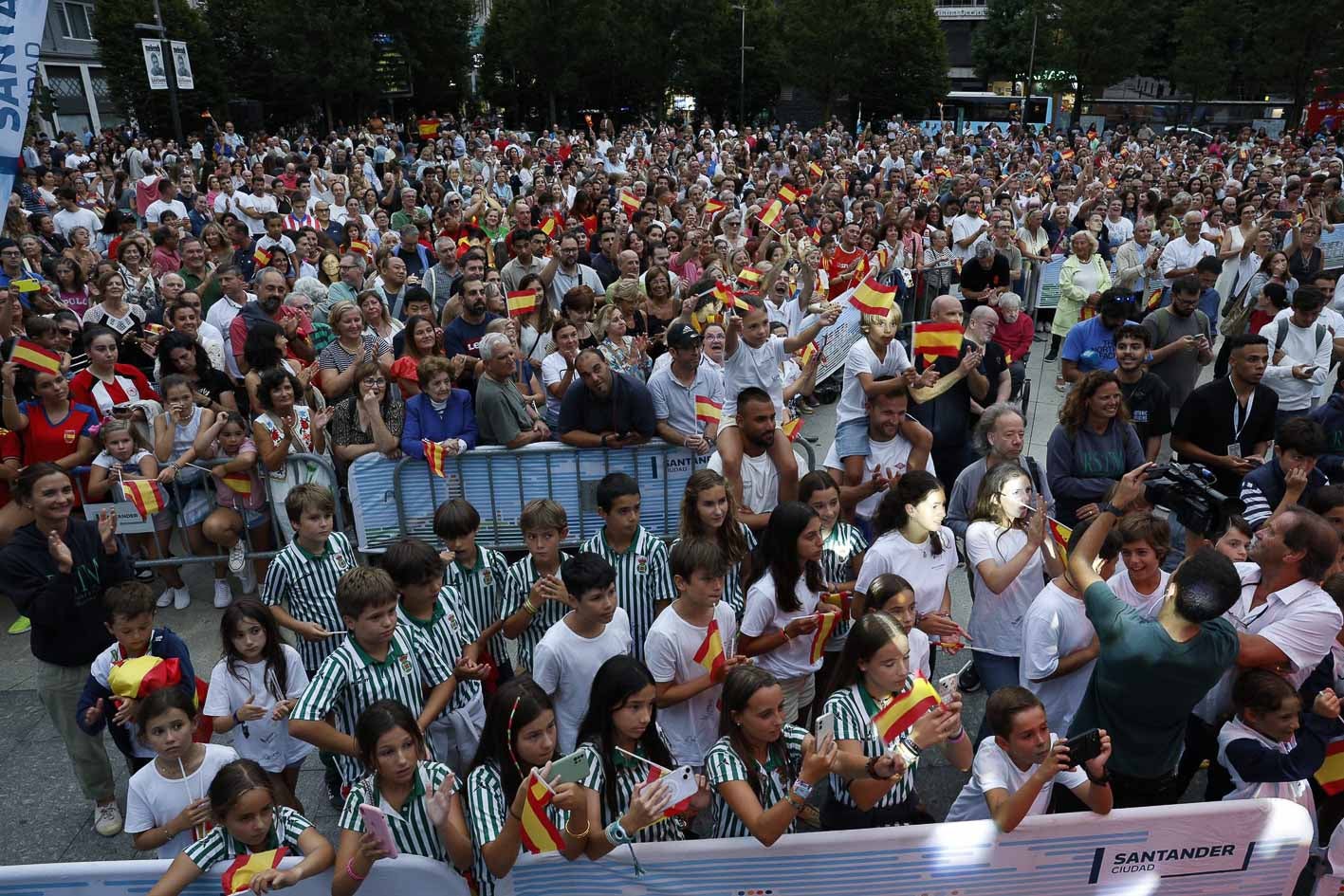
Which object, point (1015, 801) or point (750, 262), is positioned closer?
point (1015, 801)

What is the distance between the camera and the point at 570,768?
9.04 feet

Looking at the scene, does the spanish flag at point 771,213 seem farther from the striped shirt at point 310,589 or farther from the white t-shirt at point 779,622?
the striped shirt at point 310,589

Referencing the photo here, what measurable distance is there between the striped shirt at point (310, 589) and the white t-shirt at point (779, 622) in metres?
1.88

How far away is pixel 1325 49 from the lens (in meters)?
39.4

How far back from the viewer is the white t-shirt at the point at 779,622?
422 cm

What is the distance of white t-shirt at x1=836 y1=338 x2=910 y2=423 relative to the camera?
19.1ft

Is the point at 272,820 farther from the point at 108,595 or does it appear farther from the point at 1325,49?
the point at 1325,49

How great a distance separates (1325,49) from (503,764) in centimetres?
4835

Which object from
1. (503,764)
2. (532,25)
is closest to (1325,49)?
(532,25)

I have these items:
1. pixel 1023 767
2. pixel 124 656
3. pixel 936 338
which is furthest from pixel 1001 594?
pixel 124 656

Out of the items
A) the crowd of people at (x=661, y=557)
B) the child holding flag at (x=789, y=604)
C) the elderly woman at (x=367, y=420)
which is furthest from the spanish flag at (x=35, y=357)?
the child holding flag at (x=789, y=604)

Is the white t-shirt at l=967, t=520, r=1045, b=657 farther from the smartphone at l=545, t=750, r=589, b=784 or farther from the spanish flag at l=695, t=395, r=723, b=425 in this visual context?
the smartphone at l=545, t=750, r=589, b=784

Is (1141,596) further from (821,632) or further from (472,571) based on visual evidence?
(472,571)

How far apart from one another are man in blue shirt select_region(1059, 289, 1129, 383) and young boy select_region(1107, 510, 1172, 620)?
3.61 meters
